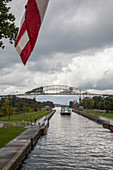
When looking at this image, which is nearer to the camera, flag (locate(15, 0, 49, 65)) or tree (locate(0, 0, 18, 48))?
flag (locate(15, 0, 49, 65))

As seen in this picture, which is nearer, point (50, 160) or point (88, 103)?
point (50, 160)

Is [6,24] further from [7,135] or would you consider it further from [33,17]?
[7,135]

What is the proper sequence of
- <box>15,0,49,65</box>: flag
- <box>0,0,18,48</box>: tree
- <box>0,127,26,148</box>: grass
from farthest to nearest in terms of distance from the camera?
<box>0,127,26,148</box>: grass < <box>0,0,18,48</box>: tree < <box>15,0,49,65</box>: flag

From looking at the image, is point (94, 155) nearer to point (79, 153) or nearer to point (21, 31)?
point (79, 153)

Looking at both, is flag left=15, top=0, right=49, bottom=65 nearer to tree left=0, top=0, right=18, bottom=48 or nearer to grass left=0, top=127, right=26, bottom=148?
tree left=0, top=0, right=18, bottom=48

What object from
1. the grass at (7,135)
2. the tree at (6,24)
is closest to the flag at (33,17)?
the tree at (6,24)

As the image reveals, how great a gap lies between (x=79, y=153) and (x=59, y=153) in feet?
8.96

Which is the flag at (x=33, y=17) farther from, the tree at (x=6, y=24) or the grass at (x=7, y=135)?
the grass at (x=7, y=135)

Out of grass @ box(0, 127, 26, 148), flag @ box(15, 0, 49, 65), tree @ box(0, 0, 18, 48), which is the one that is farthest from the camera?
grass @ box(0, 127, 26, 148)

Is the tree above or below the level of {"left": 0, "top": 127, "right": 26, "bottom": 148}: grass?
above

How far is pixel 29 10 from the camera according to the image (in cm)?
777

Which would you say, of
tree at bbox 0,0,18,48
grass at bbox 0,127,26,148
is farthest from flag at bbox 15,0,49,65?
grass at bbox 0,127,26,148

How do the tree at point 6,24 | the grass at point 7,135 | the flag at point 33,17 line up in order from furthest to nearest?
the grass at point 7,135
the tree at point 6,24
the flag at point 33,17

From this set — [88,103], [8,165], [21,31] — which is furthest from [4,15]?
[88,103]
